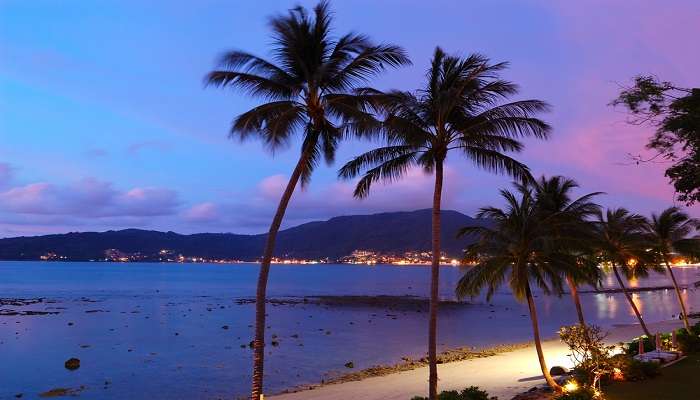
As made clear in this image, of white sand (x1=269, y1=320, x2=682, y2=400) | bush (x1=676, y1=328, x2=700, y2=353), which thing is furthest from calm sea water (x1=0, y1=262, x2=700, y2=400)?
bush (x1=676, y1=328, x2=700, y2=353)

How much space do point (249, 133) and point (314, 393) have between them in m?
14.0

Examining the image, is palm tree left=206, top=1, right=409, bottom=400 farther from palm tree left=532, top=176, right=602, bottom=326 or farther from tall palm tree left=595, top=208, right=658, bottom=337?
tall palm tree left=595, top=208, right=658, bottom=337

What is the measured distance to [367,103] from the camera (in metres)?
15.4

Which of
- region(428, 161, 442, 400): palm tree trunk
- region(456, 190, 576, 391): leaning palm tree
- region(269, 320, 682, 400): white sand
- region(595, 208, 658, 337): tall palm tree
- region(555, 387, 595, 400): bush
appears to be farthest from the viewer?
region(595, 208, 658, 337): tall palm tree

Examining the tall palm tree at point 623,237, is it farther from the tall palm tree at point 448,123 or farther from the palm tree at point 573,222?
the tall palm tree at point 448,123

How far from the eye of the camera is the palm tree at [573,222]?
1880 cm

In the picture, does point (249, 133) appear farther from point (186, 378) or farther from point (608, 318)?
point (608, 318)

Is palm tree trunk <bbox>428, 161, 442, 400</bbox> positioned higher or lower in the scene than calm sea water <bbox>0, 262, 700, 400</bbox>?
higher

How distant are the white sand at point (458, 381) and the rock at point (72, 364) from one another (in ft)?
50.7

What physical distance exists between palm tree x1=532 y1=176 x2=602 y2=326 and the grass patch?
2.25m

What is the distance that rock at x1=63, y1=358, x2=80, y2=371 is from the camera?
109 ft

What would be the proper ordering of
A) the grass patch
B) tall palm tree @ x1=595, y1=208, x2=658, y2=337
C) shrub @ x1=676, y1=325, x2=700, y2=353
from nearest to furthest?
the grass patch → shrub @ x1=676, y1=325, x2=700, y2=353 → tall palm tree @ x1=595, y1=208, x2=658, y2=337

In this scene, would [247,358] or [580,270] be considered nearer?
[580,270]

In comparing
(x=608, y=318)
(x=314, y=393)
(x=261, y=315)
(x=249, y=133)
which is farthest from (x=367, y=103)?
(x=608, y=318)
